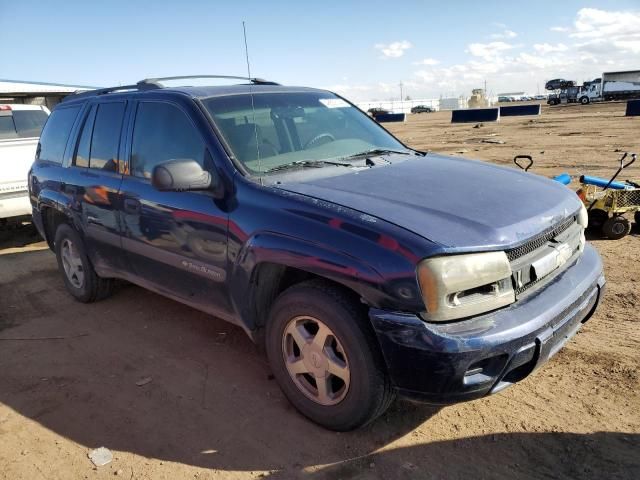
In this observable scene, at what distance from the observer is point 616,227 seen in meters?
5.94

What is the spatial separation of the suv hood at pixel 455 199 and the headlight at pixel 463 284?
70mm

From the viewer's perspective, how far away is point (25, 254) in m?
7.23

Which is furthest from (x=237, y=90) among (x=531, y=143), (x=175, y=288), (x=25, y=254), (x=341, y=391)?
(x=531, y=143)

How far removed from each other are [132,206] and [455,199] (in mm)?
2315

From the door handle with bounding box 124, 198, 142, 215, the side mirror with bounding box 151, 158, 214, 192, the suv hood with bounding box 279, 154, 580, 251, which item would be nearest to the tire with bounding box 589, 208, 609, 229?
the suv hood with bounding box 279, 154, 580, 251

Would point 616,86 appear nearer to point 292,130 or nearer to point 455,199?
point 292,130

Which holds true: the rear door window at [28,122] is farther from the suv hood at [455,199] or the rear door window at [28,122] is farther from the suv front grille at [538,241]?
the suv front grille at [538,241]

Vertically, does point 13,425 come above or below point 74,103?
below

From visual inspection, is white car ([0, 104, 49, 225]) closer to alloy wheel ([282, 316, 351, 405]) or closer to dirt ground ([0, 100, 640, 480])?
dirt ground ([0, 100, 640, 480])

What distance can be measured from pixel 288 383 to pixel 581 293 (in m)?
1.70

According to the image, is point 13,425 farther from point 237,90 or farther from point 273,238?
point 237,90

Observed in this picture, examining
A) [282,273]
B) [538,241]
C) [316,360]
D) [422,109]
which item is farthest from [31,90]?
[422,109]

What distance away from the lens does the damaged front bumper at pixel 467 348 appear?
228 cm

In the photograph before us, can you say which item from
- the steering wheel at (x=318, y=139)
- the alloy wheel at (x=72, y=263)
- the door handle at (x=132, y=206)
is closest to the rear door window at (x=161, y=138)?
the door handle at (x=132, y=206)
